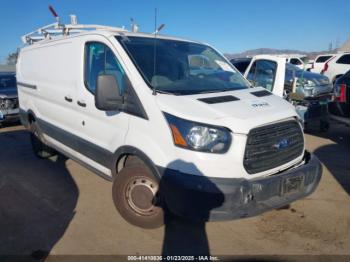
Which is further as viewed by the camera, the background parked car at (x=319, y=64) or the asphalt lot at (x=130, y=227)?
the background parked car at (x=319, y=64)

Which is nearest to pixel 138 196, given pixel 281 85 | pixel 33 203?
pixel 33 203

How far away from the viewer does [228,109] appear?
9.92 feet

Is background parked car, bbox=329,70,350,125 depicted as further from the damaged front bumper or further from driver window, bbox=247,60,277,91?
the damaged front bumper

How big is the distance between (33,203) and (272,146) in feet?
10.3

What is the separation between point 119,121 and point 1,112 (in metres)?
7.38

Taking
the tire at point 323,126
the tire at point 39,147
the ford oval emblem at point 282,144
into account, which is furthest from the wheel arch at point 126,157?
the tire at point 323,126

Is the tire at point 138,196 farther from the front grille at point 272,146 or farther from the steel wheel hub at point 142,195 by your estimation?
the front grille at point 272,146

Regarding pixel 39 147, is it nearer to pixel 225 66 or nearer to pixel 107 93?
pixel 107 93

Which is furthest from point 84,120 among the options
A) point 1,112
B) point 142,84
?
point 1,112

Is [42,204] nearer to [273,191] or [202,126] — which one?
[202,126]

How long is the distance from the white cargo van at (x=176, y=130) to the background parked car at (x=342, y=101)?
3.19 m

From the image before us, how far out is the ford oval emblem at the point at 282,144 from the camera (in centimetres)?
315

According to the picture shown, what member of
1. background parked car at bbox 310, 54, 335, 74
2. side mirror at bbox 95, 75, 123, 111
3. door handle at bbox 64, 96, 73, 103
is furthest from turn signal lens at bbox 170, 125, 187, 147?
background parked car at bbox 310, 54, 335, 74

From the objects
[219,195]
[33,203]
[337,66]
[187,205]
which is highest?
[337,66]
